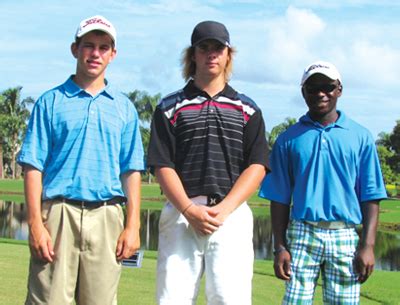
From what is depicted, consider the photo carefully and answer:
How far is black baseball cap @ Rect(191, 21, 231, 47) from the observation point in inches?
180

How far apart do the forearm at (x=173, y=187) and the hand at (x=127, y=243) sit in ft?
0.93

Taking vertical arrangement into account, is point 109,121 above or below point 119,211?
above

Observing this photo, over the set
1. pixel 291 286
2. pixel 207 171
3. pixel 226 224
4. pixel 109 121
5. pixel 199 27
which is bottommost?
pixel 291 286

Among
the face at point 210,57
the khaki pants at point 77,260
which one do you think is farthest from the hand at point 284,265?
the face at point 210,57

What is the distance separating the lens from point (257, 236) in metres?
25.2

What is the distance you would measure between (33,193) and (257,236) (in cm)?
2121

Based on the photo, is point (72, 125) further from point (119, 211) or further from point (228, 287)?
point (228, 287)

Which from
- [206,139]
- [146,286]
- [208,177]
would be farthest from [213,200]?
[146,286]

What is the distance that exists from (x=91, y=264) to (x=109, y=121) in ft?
2.75

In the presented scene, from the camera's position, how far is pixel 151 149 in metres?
4.57

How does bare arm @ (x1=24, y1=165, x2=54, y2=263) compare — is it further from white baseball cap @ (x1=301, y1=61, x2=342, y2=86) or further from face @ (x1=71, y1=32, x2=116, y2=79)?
white baseball cap @ (x1=301, y1=61, x2=342, y2=86)

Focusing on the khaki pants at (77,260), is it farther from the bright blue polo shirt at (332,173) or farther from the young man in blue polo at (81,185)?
the bright blue polo shirt at (332,173)

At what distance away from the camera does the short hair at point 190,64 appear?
4.74 m

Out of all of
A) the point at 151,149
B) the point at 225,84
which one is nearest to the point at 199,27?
the point at 225,84
